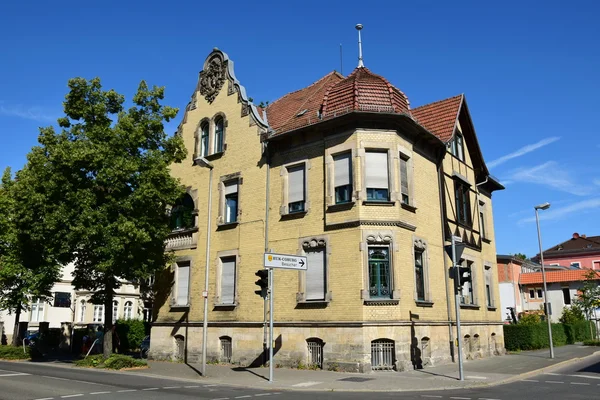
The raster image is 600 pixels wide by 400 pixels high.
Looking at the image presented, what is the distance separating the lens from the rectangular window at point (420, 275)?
21.4m

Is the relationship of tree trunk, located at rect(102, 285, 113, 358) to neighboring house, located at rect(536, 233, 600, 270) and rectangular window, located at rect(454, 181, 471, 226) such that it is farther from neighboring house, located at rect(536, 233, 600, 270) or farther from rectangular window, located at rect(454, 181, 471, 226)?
neighboring house, located at rect(536, 233, 600, 270)

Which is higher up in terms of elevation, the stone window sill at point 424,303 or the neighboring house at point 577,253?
the neighboring house at point 577,253

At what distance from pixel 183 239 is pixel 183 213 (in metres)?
1.53

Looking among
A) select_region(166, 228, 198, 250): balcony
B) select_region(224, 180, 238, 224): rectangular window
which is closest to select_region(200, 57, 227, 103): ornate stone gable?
select_region(224, 180, 238, 224): rectangular window

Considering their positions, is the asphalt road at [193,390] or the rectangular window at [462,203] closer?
the asphalt road at [193,390]

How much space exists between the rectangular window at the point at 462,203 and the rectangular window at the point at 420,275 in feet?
16.6

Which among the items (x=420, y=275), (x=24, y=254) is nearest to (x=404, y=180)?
(x=420, y=275)

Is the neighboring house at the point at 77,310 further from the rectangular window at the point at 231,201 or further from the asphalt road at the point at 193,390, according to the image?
the asphalt road at the point at 193,390

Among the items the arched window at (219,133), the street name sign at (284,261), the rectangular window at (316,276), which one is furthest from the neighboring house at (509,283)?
the street name sign at (284,261)

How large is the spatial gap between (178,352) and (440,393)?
1541 centimetres

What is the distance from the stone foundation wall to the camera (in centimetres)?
1891

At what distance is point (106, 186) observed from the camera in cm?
2211

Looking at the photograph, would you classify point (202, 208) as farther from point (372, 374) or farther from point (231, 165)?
point (372, 374)

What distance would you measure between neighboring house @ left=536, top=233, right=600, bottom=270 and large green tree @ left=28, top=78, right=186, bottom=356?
7379 cm
